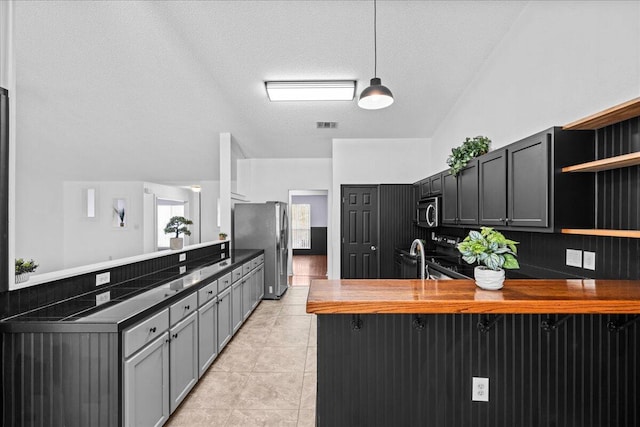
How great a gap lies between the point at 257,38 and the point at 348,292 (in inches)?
109

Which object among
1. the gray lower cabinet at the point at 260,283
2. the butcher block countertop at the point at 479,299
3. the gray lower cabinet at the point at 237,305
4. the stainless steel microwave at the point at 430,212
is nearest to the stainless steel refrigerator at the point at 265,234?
the gray lower cabinet at the point at 260,283

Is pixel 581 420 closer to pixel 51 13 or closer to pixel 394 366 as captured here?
pixel 394 366

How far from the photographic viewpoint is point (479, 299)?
1.59 metres

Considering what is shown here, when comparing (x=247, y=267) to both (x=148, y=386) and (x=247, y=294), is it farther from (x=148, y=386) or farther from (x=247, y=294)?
(x=148, y=386)

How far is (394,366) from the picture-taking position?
6.06 ft

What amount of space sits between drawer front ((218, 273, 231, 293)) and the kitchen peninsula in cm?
187

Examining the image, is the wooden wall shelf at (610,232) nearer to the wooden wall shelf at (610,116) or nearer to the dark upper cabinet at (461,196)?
the wooden wall shelf at (610,116)

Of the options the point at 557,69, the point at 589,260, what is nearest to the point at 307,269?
the point at 589,260

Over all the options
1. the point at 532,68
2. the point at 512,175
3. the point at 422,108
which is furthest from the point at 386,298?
the point at 422,108

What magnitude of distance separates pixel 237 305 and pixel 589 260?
3.47 metres

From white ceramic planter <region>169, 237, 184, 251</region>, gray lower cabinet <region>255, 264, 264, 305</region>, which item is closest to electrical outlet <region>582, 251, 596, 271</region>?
white ceramic planter <region>169, 237, 184, 251</region>

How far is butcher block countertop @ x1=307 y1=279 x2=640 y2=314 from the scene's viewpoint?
1535 mm

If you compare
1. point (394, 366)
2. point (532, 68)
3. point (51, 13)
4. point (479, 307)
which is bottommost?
point (394, 366)

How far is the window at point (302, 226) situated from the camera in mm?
11953
